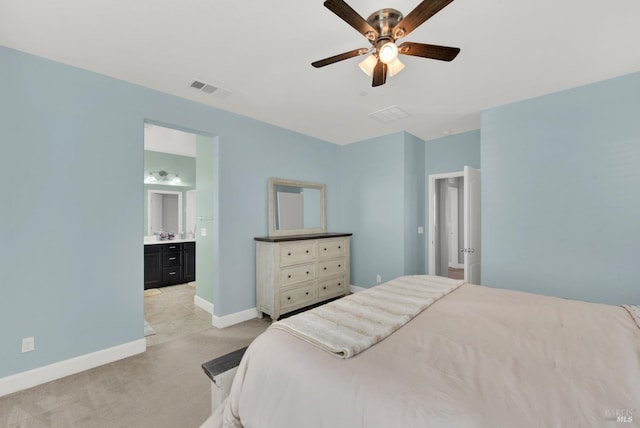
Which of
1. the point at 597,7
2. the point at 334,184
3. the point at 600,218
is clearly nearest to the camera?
the point at 597,7

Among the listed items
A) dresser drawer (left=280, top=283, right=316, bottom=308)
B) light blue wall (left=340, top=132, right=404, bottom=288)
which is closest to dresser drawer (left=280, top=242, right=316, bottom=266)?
dresser drawer (left=280, top=283, right=316, bottom=308)

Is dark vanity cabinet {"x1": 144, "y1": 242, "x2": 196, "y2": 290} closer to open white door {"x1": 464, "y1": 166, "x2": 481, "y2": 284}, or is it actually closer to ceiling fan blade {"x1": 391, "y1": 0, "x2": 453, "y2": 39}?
open white door {"x1": 464, "y1": 166, "x2": 481, "y2": 284}

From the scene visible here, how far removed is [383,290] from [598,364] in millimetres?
1235

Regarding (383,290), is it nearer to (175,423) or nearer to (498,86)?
(175,423)

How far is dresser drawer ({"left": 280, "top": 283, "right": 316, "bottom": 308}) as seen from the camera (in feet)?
11.6

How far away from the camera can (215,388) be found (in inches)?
58.9

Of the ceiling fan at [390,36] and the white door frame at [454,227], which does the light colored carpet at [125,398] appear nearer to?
the ceiling fan at [390,36]

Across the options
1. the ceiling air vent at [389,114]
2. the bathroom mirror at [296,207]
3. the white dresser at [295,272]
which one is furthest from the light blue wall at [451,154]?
the bathroom mirror at [296,207]

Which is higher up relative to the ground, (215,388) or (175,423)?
(215,388)

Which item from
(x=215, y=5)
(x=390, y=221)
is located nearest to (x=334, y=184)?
(x=390, y=221)

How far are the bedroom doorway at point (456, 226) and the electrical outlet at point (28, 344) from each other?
4.46 meters

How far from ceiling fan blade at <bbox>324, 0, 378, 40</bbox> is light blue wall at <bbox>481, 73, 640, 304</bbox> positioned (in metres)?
2.39

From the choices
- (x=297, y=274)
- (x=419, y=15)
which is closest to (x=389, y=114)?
(x=419, y=15)

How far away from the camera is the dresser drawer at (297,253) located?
11.6ft
